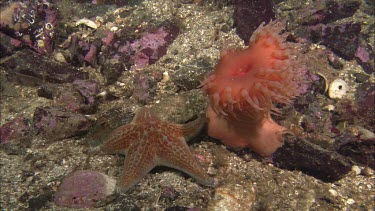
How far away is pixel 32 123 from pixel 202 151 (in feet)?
7.60

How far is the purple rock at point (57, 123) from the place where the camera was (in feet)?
11.2

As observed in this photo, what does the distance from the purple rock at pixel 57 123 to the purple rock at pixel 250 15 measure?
3.04 meters

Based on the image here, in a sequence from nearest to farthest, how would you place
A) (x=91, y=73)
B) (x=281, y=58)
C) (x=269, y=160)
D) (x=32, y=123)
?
1. (x=281, y=58)
2. (x=269, y=160)
3. (x=32, y=123)
4. (x=91, y=73)

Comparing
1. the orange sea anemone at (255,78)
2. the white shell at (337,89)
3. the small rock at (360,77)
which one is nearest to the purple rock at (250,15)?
the white shell at (337,89)

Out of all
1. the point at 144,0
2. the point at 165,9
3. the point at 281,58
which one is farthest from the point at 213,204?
the point at 144,0

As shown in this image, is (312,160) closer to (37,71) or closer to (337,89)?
(337,89)

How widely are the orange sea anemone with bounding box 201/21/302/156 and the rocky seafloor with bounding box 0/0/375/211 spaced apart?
320mm

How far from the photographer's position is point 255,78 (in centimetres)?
265

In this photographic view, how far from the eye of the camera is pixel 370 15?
5367 millimetres

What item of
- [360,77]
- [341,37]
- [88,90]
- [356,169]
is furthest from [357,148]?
[88,90]

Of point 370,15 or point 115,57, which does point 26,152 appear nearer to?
point 115,57

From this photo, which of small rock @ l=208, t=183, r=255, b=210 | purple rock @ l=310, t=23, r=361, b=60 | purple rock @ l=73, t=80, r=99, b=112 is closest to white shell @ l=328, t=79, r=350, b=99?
purple rock @ l=310, t=23, r=361, b=60

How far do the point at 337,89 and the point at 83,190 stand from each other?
384 cm

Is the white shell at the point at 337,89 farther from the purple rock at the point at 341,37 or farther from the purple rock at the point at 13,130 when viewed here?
the purple rock at the point at 13,130
